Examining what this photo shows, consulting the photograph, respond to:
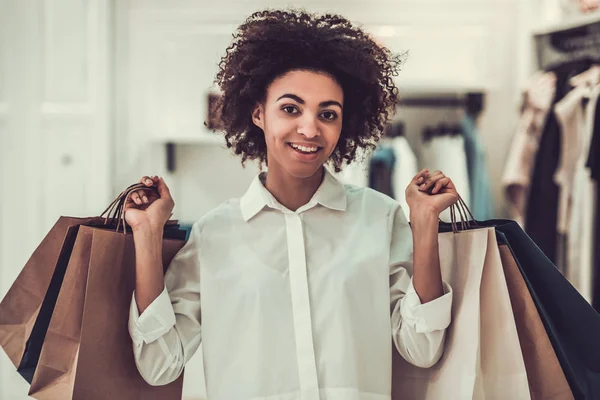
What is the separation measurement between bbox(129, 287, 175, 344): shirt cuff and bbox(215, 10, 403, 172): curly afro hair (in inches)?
11.4

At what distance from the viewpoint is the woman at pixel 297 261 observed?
832 mm

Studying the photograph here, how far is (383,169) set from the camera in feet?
7.41

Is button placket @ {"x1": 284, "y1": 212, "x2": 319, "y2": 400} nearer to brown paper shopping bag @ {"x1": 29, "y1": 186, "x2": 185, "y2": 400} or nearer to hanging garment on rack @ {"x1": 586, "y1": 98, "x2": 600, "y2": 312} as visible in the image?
brown paper shopping bag @ {"x1": 29, "y1": 186, "x2": 185, "y2": 400}

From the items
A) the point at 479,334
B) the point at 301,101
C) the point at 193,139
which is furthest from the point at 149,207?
the point at 193,139

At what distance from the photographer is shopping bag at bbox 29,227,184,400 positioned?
83 cm

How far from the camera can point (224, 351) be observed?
865 millimetres

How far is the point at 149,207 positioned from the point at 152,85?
168 centimetres

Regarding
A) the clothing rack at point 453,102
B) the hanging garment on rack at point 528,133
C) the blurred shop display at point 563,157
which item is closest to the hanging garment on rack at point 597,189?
the blurred shop display at point 563,157

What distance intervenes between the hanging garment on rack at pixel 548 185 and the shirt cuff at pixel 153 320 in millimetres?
1593

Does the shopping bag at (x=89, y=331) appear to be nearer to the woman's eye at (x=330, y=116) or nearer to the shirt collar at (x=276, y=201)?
the shirt collar at (x=276, y=201)

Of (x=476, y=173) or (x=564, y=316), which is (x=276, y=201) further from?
(x=476, y=173)

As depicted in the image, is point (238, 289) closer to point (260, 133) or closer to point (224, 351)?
point (224, 351)

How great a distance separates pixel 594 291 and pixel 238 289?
1364 millimetres

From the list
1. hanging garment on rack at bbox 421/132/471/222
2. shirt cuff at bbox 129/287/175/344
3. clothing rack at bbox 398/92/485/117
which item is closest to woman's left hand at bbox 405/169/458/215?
shirt cuff at bbox 129/287/175/344
